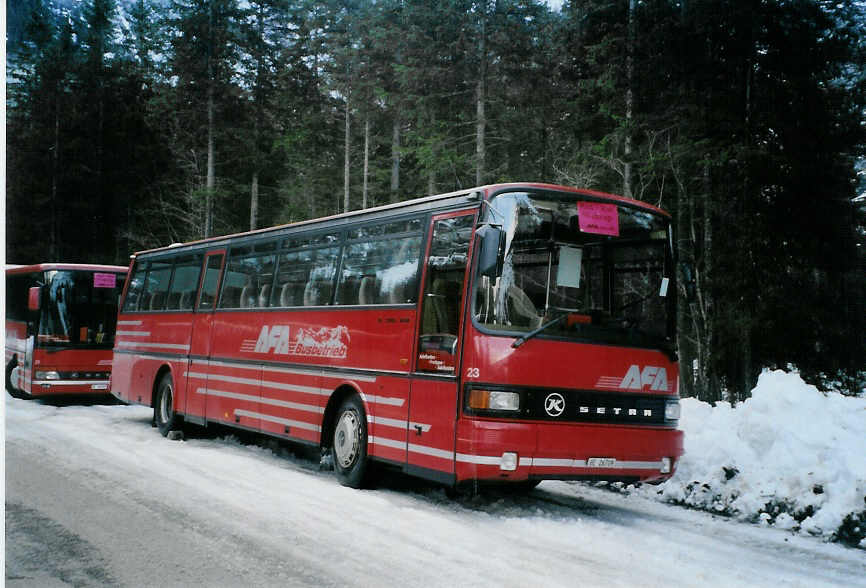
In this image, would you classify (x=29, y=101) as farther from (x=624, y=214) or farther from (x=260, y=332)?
(x=624, y=214)

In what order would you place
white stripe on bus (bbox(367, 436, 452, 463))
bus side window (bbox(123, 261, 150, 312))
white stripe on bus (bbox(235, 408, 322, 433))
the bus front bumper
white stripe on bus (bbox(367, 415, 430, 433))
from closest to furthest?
the bus front bumper, white stripe on bus (bbox(367, 436, 452, 463)), white stripe on bus (bbox(367, 415, 430, 433)), white stripe on bus (bbox(235, 408, 322, 433)), bus side window (bbox(123, 261, 150, 312))

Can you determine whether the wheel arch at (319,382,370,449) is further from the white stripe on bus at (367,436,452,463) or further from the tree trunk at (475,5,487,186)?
the tree trunk at (475,5,487,186)

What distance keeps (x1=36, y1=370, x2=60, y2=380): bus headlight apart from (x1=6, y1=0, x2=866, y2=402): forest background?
503 cm

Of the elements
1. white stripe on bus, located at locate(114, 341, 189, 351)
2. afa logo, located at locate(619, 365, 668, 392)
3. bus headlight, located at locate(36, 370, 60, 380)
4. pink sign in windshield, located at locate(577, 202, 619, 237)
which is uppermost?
pink sign in windshield, located at locate(577, 202, 619, 237)

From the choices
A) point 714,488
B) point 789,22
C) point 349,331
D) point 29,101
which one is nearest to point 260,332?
point 349,331

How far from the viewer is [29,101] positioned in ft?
66.3

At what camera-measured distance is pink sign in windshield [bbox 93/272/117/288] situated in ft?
63.8

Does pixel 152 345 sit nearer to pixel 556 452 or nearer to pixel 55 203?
pixel 556 452

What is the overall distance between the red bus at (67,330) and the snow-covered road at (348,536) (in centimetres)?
868

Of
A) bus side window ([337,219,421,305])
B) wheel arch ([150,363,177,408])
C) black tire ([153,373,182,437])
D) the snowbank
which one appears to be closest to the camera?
the snowbank

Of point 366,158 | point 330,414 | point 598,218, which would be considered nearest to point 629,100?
point 598,218

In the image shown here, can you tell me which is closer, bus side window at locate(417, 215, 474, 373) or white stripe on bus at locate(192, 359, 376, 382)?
bus side window at locate(417, 215, 474, 373)

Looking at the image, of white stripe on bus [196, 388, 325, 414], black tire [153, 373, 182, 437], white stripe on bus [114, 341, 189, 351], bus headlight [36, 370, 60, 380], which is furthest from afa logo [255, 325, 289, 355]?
bus headlight [36, 370, 60, 380]

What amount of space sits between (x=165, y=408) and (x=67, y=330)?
18.2 feet
